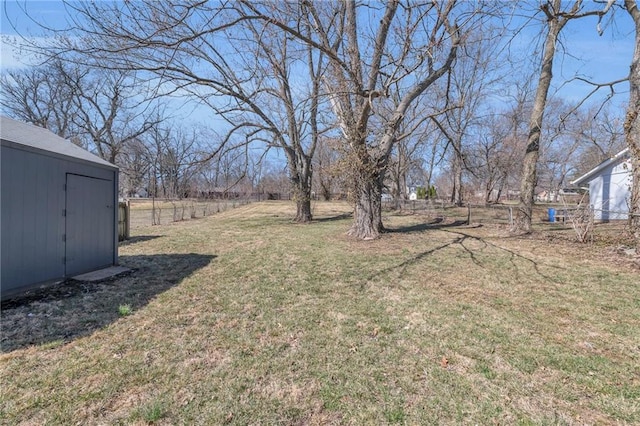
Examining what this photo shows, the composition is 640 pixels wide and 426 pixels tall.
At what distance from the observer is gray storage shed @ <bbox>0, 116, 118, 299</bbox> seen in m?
3.92

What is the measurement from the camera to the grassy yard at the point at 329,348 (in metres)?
2.22

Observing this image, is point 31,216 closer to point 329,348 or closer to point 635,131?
point 329,348

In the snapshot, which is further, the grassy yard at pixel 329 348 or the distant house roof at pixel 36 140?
the distant house roof at pixel 36 140

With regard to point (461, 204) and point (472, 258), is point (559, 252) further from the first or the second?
point (461, 204)

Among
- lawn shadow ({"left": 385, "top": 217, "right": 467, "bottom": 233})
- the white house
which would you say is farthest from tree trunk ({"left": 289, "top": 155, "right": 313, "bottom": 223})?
the white house

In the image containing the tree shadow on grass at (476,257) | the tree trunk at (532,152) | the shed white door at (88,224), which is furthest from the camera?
the tree trunk at (532,152)

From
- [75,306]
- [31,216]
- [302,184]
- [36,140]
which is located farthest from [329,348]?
[302,184]

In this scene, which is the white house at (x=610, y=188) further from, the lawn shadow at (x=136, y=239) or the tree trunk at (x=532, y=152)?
the lawn shadow at (x=136, y=239)

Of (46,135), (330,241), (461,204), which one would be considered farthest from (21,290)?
(461,204)

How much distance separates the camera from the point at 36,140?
461 cm

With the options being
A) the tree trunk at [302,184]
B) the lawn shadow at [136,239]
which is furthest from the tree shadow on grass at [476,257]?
the tree trunk at [302,184]

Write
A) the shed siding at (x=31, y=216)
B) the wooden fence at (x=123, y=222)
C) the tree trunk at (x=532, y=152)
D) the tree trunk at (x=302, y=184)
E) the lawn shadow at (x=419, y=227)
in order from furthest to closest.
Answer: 1. the tree trunk at (x=302, y=184)
2. the lawn shadow at (x=419, y=227)
3. the tree trunk at (x=532, y=152)
4. the wooden fence at (x=123, y=222)
5. the shed siding at (x=31, y=216)

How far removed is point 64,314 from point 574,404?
192 inches

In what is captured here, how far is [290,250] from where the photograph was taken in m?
7.80
